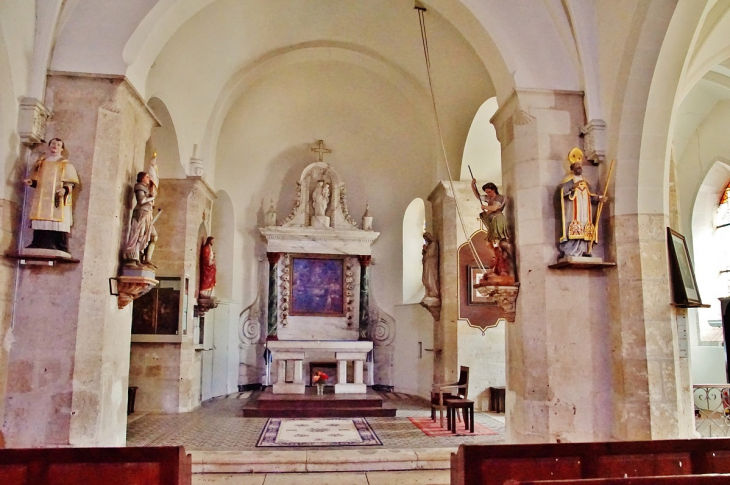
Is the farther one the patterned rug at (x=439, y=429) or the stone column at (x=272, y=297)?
the stone column at (x=272, y=297)

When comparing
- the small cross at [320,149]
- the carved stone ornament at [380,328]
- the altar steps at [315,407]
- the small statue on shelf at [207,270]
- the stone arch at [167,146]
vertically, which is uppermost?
the small cross at [320,149]

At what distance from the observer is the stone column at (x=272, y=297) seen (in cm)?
1116

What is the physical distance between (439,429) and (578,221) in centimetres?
358

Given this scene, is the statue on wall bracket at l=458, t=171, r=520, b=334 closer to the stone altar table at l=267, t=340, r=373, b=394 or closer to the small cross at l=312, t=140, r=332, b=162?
the stone altar table at l=267, t=340, r=373, b=394

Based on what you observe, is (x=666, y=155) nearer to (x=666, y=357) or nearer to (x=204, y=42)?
(x=666, y=357)

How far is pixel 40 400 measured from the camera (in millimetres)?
5254

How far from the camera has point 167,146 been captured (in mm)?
8938

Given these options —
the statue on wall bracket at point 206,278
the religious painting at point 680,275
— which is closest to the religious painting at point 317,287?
the statue on wall bracket at point 206,278

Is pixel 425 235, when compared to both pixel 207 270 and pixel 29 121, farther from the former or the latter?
pixel 29 121

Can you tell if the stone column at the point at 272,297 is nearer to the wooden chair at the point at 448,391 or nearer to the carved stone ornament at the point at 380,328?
the carved stone ornament at the point at 380,328

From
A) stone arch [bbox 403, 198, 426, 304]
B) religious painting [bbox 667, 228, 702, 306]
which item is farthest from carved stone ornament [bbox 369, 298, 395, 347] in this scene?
religious painting [bbox 667, 228, 702, 306]

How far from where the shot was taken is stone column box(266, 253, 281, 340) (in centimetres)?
1116

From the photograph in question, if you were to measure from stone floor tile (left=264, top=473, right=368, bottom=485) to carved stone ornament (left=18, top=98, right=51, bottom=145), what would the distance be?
4098 millimetres

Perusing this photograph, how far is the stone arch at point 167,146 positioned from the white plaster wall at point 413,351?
17.0 ft
